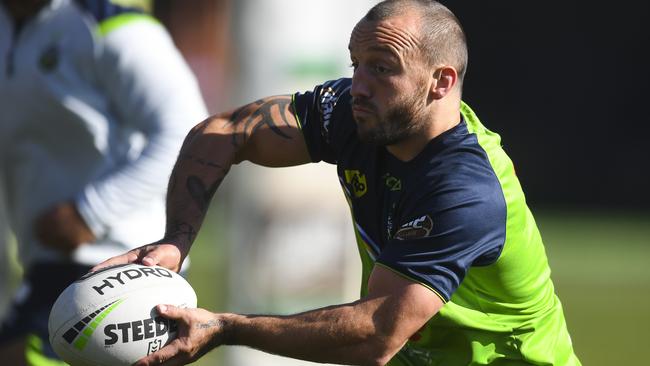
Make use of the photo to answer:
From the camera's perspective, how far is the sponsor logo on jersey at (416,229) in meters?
4.26

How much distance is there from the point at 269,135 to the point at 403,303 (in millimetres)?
1109

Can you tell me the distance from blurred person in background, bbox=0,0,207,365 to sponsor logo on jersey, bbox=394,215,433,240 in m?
1.94

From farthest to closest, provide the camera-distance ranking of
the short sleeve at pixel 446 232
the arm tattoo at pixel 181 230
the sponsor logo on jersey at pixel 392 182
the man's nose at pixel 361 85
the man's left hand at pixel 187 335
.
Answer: the arm tattoo at pixel 181 230 → the sponsor logo on jersey at pixel 392 182 → the man's nose at pixel 361 85 → the short sleeve at pixel 446 232 → the man's left hand at pixel 187 335

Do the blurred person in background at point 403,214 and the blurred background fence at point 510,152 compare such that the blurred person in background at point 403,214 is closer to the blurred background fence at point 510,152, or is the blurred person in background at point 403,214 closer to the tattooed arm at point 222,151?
the tattooed arm at point 222,151

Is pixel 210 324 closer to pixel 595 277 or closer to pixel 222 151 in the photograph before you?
pixel 222 151

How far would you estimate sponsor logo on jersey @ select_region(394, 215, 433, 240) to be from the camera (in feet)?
14.0

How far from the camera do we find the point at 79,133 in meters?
6.09

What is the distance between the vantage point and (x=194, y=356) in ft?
13.8

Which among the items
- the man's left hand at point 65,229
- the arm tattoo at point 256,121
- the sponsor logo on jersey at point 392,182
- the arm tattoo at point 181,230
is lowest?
the man's left hand at point 65,229

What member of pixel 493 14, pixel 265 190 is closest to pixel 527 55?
pixel 493 14

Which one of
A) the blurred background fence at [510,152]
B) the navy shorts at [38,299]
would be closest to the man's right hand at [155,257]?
the navy shorts at [38,299]

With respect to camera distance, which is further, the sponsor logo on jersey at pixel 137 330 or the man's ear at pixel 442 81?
the man's ear at pixel 442 81

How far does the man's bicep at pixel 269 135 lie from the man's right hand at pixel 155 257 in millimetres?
620

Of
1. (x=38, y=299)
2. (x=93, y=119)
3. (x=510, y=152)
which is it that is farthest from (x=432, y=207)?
(x=510, y=152)
